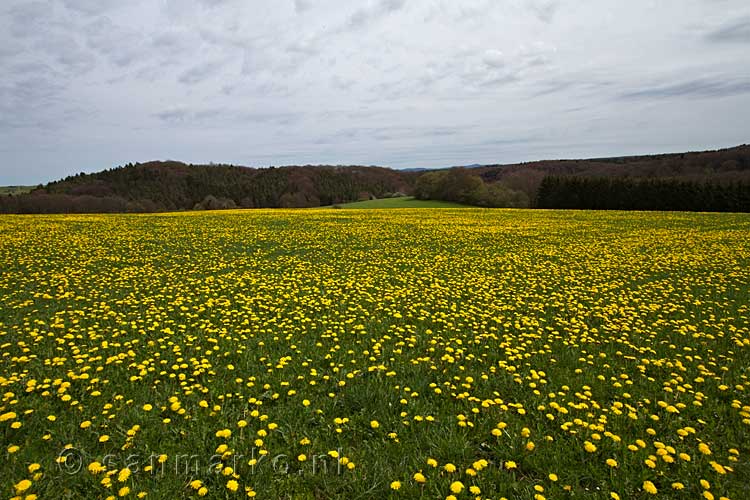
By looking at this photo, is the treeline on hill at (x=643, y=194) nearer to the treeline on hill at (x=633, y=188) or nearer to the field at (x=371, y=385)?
the treeline on hill at (x=633, y=188)

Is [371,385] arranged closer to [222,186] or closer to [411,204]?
[411,204]

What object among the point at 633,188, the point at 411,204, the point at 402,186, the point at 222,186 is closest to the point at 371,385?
the point at 411,204

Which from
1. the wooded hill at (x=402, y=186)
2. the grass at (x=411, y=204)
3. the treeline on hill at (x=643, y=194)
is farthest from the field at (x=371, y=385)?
the wooded hill at (x=402, y=186)

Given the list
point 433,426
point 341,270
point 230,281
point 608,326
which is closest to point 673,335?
point 608,326

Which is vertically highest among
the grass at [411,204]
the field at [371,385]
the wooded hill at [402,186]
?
the wooded hill at [402,186]

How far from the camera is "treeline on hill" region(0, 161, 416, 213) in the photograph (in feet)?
237

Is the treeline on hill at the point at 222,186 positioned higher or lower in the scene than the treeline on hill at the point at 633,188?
higher

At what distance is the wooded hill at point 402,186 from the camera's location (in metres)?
48.0

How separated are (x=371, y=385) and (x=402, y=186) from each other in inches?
4144

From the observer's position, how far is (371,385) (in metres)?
5.21

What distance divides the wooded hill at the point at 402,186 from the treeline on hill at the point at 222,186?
8.9 inches

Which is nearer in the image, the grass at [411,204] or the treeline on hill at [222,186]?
the grass at [411,204]

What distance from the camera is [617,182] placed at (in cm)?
5481

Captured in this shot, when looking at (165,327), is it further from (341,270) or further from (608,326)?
(608,326)
